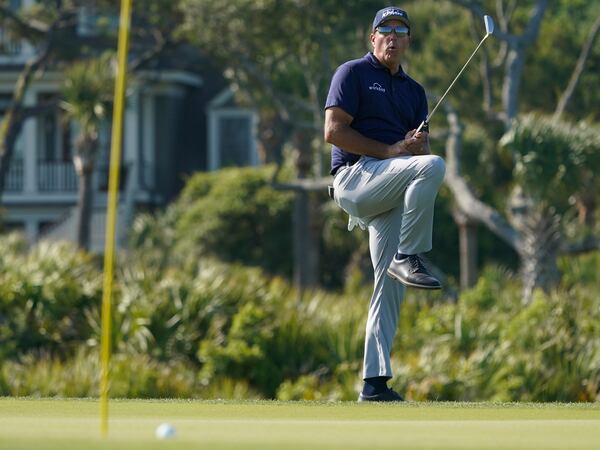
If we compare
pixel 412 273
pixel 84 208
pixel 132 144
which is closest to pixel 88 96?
pixel 84 208

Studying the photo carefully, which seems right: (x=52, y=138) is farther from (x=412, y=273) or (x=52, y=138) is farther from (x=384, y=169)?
(x=412, y=273)

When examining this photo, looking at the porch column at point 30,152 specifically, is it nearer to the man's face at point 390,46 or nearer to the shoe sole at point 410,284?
the man's face at point 390,46

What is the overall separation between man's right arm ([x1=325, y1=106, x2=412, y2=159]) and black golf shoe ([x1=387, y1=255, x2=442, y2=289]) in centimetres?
60

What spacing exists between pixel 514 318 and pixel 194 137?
27.0m

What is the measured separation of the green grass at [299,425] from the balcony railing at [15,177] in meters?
34.8

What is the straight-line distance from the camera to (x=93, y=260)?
22719 millimetres

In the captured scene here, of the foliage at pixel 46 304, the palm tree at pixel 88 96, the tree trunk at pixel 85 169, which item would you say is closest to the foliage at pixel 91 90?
the palm tree at pixel 88 96

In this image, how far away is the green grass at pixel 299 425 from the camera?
224 inches

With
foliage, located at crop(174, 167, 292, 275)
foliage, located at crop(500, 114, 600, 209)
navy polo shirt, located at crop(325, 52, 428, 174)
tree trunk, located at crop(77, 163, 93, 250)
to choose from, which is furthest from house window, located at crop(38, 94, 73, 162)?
navy polo shirt, located at crop(325, 52, 428, 174)

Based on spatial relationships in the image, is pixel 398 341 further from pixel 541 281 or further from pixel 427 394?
pixel 541 281

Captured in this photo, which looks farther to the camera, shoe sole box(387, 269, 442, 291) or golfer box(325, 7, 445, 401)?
golfer box(325, 7, 445, 401)

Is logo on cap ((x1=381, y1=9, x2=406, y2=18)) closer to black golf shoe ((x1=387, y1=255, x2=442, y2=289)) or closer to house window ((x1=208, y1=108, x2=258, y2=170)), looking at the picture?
black golf shoe ((x1=387, y1=255, x2=442, y2=289))

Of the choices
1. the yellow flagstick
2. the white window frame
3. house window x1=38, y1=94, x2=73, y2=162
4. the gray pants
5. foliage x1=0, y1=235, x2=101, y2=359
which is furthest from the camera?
house window x1=38, y1=94, x2=73, y2=162

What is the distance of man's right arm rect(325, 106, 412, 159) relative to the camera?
8.97m
